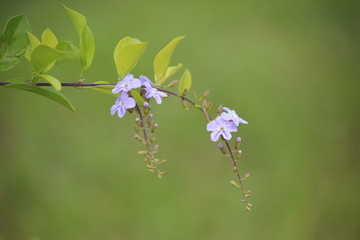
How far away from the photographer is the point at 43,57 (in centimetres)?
60

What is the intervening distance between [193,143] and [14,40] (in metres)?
1.40

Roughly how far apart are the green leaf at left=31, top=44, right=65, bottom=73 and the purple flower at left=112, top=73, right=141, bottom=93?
84 mm

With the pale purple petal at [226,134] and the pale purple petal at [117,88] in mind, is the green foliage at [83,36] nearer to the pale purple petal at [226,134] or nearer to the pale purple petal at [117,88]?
the pale purple petal at [117,88]

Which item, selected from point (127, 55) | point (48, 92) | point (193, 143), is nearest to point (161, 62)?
point (127, 55)

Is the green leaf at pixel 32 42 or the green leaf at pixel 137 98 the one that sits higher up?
the green leaf at pixel 32 42

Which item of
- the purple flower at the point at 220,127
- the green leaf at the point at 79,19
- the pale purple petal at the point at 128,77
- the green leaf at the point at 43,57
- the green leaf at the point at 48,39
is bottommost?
the purple flower at the point at 220,127

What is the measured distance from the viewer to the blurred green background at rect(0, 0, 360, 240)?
6.34 feet

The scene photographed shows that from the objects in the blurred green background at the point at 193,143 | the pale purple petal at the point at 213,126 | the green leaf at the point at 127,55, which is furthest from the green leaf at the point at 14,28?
the blurred green background at the point at 193,143

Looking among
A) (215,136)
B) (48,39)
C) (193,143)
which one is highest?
(193,143)

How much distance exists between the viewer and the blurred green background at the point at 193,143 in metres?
1.93

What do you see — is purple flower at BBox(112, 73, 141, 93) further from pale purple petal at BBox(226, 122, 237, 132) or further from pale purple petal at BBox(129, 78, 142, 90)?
pale purple petal at BBox(226, 122, 237, 132)

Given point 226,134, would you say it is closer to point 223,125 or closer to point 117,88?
point 223,125

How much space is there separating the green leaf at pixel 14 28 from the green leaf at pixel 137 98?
18 centimetres

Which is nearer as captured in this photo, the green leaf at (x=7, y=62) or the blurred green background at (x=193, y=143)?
the green leaf at (x=7, y=62)
